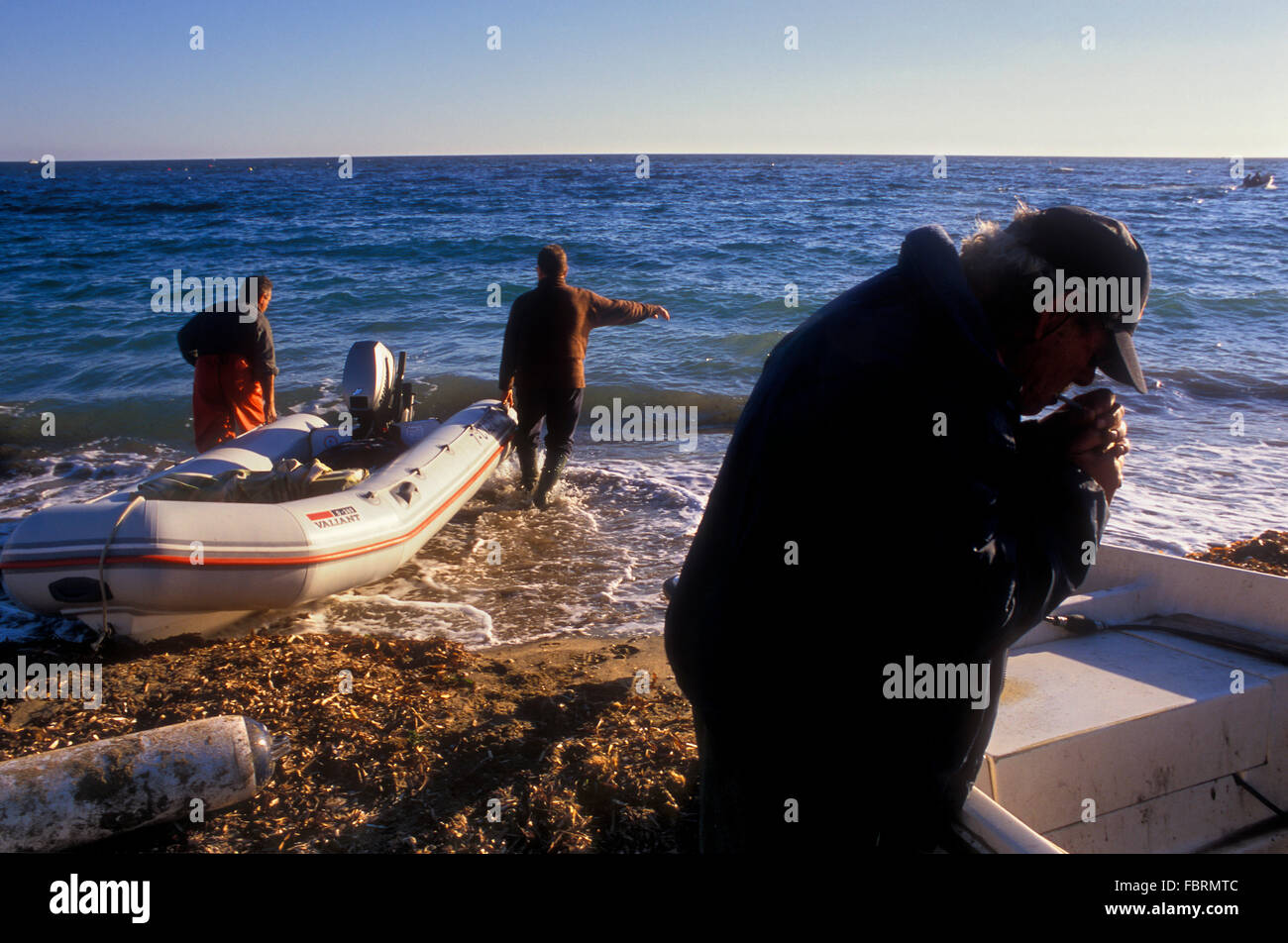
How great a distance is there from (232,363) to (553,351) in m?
2.34

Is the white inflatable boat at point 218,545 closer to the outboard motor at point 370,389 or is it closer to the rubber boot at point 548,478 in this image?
the outboard motor at point 370,389

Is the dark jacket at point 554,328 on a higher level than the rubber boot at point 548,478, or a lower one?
higher

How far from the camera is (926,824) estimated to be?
151 cm

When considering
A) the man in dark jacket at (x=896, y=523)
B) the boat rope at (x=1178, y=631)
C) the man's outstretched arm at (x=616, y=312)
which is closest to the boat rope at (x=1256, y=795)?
the boat rope at (x=1178, y=631)

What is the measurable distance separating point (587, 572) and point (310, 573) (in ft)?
6.21

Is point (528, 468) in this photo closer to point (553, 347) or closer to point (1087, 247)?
point (553, 347)

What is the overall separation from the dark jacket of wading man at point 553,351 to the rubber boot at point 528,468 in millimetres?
290

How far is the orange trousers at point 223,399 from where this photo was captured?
6.46m

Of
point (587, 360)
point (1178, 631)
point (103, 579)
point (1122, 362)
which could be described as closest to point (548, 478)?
point (103, 579)

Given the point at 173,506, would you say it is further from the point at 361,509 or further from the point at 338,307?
the point at 338,307

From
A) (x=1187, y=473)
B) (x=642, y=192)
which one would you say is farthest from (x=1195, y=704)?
(x=642, y=192)

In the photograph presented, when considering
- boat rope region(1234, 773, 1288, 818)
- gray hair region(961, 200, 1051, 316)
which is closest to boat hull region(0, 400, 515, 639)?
gray hair region(961, 200, 1051, 316)

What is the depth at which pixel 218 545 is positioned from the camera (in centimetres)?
459

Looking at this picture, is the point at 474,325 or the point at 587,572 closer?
the point at 587,572
